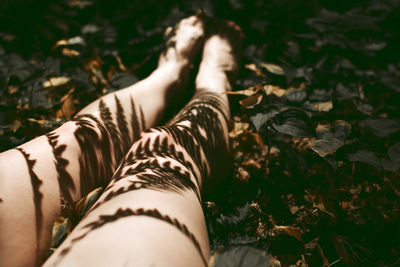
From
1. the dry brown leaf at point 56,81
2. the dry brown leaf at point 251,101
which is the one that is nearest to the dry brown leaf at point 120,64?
the dry brown leaf at point 56,81

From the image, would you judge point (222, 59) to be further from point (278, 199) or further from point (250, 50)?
point (278, 199)

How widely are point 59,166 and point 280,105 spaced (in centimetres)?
62

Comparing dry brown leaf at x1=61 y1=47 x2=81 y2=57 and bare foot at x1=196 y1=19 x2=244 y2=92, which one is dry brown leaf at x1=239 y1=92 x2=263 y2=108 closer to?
bare foot at x1=196 y1=19 x2=244 y2=92

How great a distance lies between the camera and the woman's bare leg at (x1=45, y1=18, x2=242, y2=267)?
49 centimetres

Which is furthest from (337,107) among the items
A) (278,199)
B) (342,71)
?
(278,199)

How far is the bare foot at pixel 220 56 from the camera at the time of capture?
129cm

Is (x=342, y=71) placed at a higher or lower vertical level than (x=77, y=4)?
lower

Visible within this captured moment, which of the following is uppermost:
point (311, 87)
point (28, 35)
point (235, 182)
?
point (28, 35)

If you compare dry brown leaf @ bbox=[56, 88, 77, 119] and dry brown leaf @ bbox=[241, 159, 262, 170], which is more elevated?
dry brown leaf @ bbox=[56, 88, 77, 119]

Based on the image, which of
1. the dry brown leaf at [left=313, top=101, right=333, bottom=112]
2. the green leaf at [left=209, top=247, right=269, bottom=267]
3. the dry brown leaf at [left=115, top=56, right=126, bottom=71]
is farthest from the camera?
the dry brown leaf at [left=115, top=56, right=126, bottom=71]

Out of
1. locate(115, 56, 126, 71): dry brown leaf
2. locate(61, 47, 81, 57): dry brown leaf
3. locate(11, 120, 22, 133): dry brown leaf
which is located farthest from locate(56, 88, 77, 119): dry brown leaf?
locate(115, 56, 126, 71): dry brown leaf

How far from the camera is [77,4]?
61.7 inches

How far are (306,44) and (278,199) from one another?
879mm

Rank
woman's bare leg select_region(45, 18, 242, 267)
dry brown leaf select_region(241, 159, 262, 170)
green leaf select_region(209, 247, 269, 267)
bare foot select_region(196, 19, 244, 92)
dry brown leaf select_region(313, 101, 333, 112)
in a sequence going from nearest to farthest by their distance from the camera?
green leaf select_region(209, 247, 269, 267) < woman's bare leg select_region(45, 18, 242, 267) < dry brown leaf select_region(313, 101, 333, 112) < dry brown leaf select_region(241, 159, 262, 170) < bare foot select_region(196, 19, 244, 92)
